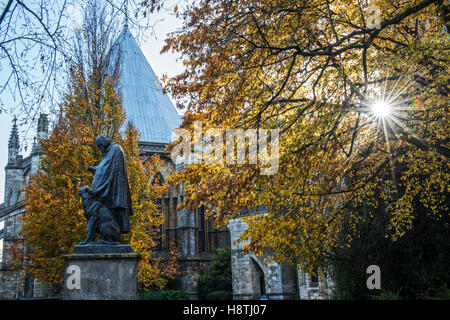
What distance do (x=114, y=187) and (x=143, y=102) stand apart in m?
25.6

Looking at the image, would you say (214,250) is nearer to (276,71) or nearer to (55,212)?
(55,212)

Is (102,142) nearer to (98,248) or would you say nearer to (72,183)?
(98,248)

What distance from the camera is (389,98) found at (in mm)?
8406

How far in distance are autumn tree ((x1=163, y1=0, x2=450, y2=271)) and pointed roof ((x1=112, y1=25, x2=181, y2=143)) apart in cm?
2051

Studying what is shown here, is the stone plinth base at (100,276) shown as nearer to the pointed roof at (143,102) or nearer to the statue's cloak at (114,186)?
the statue's cloak at (114,186)

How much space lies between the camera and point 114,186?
6.94 m

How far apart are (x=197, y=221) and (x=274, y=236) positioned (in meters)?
19.3

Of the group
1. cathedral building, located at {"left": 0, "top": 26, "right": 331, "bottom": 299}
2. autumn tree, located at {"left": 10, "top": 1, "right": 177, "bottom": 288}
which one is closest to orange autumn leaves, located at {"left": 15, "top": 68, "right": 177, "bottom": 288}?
autumn tree, located at {"left": 10, "top": 1, "right": 177, "bottom": 288}

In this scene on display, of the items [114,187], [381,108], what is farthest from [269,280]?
[114,187]

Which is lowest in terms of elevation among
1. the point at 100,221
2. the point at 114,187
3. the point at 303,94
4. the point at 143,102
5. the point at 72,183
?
the point at 100,221

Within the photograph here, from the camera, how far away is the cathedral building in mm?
19625

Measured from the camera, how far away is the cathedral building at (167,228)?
1962 cm
